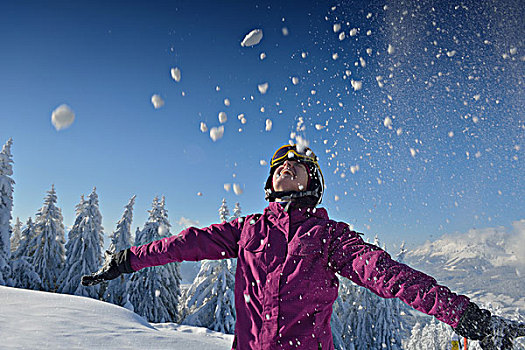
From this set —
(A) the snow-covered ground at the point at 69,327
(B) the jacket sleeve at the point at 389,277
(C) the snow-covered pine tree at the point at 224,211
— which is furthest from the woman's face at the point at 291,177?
(C) the snow-covered pine tree at the point at 224,211

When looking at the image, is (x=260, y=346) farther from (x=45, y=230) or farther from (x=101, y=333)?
(x=45, y=230)

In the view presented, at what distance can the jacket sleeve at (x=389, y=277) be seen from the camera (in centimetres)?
180

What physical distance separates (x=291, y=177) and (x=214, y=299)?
18.4 m

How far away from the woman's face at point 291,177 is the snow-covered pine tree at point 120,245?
24550mm

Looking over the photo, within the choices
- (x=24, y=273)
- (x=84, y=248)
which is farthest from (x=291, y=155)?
(x=24, y=273)

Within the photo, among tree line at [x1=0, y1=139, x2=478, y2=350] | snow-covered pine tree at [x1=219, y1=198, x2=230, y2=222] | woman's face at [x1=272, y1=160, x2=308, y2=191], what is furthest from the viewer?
tree line at [x1=0, y1=139, x2=478, y2=350]

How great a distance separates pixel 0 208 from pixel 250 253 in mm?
24233

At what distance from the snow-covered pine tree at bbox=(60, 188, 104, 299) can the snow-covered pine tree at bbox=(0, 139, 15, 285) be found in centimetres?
429

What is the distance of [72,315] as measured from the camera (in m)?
6.44

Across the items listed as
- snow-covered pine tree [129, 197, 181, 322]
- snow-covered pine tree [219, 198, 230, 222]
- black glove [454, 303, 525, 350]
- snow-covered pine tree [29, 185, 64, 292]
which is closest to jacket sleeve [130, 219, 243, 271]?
Answer: black glove [454, 303, 525, 350]

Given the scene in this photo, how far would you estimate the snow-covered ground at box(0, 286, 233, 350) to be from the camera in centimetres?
476

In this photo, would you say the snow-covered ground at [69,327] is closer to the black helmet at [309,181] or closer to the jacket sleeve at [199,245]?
the jacket sleeve at [199,245]

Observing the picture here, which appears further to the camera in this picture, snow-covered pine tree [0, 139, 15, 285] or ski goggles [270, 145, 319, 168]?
snow-covered pine tree [0, 139, 15, 285]

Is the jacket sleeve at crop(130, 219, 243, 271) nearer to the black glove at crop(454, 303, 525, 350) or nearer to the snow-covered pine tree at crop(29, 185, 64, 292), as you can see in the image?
the black glove at crop(454, 303, 525, 350)
